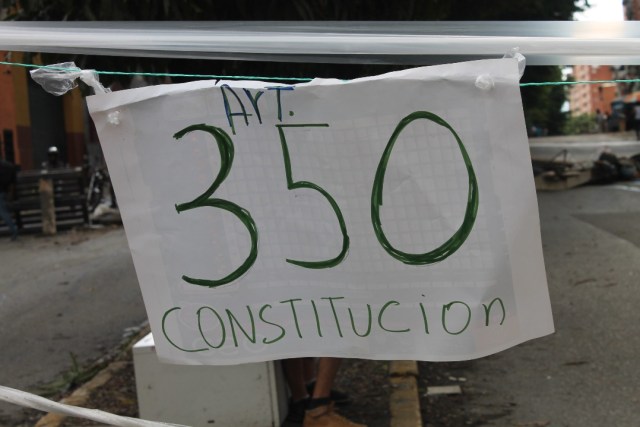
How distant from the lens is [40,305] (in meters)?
8.57

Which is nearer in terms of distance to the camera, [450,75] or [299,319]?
[450,75]

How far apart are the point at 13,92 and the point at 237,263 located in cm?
2069

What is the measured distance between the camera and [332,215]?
260 cm

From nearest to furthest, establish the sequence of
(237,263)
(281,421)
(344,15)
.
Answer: (237,263)
(281,421)
(344,15)

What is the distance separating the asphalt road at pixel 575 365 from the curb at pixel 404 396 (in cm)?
17

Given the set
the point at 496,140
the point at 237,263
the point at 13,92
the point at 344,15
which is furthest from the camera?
the point at 13,92

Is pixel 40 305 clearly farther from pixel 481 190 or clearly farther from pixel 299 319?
pixel 481 190

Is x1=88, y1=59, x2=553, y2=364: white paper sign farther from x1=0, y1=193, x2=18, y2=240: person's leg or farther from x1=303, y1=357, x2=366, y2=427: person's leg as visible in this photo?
x1=0, y1=193, x2=18, y2=240: person's leg

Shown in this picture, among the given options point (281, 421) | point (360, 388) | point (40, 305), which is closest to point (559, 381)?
point (360, 388)

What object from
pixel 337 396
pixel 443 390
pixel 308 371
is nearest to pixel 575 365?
pixel 443 390

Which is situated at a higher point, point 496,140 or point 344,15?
point 344,15

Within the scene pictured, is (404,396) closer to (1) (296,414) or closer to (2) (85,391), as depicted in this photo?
(1) (296,414)

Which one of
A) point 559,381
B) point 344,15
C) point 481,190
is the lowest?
point 559,381

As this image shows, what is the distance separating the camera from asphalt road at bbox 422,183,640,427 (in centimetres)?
455
